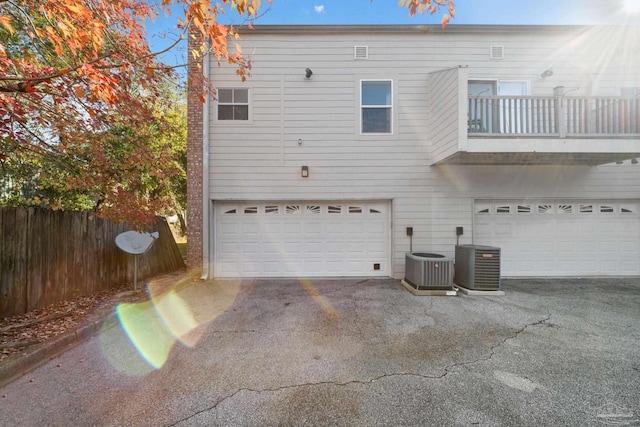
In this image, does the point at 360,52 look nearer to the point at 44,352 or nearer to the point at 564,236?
the point at 564,236

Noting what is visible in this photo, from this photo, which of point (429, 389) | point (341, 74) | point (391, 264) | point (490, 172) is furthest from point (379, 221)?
point (429, 389)

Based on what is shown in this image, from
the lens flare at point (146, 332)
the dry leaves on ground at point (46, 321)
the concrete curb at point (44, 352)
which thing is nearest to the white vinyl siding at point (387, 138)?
the lens flare at point (146, 332)

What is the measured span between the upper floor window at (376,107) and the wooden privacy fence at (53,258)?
6161 mm

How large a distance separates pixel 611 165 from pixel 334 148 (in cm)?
680

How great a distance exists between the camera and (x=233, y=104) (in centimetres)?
720

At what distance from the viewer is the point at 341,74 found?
7.23 meters

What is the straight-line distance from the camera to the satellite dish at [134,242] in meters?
5.80

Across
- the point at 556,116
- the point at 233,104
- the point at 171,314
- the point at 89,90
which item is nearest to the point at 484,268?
the point at 556,116

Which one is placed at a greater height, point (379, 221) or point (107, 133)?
point (107, 133)

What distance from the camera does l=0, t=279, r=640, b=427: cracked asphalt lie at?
2391 mm

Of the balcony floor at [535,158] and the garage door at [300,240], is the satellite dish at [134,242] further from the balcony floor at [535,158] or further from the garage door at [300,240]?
the balcony floor at [535,158]

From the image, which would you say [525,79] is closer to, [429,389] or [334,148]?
[334,148]

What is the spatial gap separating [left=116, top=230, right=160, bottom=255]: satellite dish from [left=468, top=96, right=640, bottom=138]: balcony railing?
7.01 meters

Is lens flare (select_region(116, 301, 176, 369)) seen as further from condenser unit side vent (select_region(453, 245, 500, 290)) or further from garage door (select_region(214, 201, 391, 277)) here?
→ condenser unit side vent (select_region(453, 245, 500, 290))
